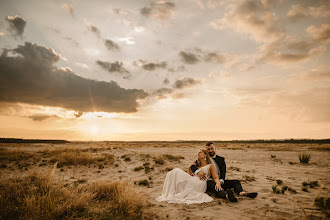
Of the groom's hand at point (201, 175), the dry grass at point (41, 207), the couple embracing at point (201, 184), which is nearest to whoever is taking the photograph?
the dry grass at point (41, 207)

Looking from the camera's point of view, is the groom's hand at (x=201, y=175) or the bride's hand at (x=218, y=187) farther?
the groom's hand at (x=201, y=175)

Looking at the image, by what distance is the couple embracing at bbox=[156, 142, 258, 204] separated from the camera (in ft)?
20.2

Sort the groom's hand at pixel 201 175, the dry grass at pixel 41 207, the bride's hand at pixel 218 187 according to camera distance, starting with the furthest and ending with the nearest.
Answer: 1. the groom's hand at pixel 201 175
2. the bride's hand at pixel 218 187
3. the dry grass at pixel 41 207

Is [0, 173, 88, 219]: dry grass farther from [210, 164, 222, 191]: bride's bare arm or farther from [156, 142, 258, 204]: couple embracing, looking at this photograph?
[210, 164, 222, 191]: bride's bare arm

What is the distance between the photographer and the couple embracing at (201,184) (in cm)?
616

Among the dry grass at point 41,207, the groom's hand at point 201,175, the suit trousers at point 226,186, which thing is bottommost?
the suit trousers at point 226,186

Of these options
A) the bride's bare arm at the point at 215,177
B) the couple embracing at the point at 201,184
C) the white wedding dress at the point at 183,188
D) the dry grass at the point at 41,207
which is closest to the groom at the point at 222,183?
the couple embracing at the point at 201,184

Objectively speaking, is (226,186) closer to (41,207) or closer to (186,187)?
(186,187)

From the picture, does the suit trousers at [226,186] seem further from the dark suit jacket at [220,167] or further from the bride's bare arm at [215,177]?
the dark suit jacket at [220,167]

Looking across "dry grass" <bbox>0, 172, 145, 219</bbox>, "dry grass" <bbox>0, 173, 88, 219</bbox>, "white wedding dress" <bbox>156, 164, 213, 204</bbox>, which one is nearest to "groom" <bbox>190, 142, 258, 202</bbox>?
"white wedding dress" <bbox>156, 164, 213, 204</bbox>

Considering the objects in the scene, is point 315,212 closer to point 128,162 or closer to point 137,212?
point 137,212

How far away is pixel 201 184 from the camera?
657 cm

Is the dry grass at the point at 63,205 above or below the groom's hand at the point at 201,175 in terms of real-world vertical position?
below

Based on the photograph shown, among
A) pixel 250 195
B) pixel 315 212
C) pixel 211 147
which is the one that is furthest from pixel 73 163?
pixel 315 212
